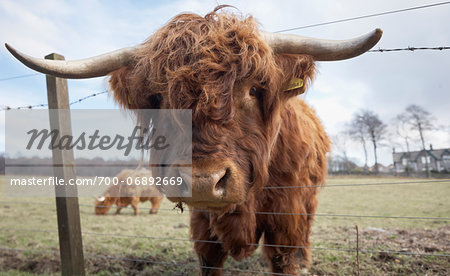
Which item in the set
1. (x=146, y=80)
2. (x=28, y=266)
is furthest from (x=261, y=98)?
(x=28, y=266)

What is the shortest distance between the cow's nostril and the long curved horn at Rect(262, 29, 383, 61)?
113 centimetres

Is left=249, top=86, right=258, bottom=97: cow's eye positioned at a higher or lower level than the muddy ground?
higher

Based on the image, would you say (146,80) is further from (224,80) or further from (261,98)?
(261,98)

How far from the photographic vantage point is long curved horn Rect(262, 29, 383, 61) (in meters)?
2.05

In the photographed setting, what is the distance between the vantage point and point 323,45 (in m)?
2.27

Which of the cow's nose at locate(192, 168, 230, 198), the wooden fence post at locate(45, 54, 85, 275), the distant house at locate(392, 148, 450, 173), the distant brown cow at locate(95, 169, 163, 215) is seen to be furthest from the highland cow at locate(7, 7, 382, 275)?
the distant house at locate(392, 148, 450, 173)

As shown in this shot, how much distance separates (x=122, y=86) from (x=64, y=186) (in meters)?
1.42

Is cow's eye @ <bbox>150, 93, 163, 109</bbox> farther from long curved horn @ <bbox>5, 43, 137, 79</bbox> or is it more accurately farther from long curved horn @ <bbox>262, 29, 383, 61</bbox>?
long curved horn @ <bbox>262, 29, 383, 61</bbox>

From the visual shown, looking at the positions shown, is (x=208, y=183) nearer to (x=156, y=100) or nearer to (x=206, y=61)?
(x=206, y=61)

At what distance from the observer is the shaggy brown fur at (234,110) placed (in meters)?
1.97

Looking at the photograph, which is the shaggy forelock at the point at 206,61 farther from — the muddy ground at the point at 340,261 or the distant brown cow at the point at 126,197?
the distant brown cow at the point at 126,197

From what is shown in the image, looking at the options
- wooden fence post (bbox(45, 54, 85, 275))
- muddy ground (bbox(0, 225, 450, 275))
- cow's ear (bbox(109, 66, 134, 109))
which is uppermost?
cow's ear (bbox(109, 66, 134, 109))

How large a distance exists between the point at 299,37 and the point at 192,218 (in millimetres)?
2066

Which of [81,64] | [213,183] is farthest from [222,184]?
[81,64]
